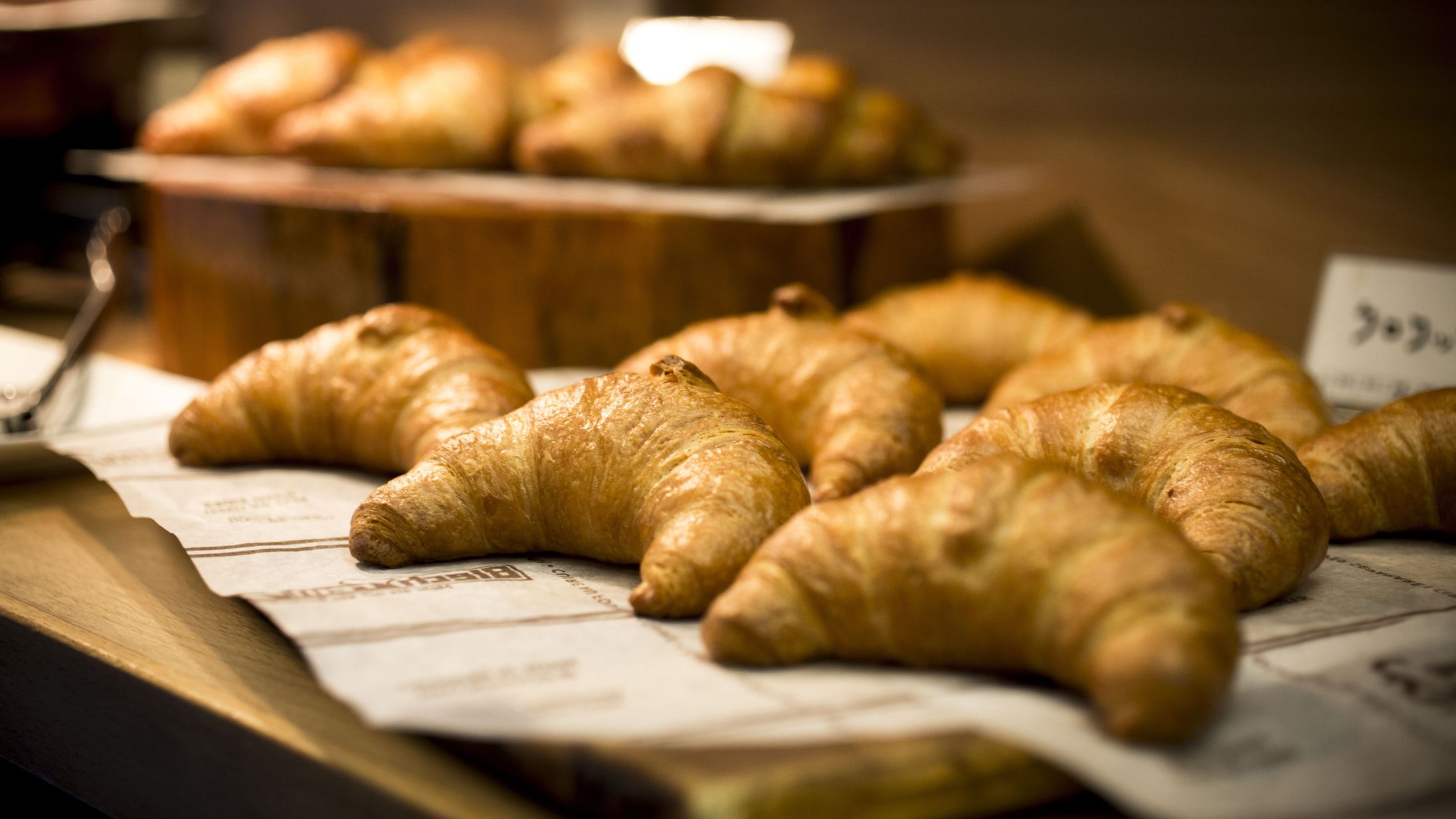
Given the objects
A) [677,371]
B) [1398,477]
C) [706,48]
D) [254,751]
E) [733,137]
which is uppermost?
[706,48]

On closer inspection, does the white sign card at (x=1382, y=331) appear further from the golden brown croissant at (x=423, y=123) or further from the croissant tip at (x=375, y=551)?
the golden brown croissant at (x=423, y=123)

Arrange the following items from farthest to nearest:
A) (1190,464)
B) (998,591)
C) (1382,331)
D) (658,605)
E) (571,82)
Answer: (571,82)
(1382,331)
(1190,464)
(658,605)
(998,591)

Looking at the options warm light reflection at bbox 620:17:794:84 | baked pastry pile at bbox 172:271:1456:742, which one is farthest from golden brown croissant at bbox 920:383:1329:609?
warm light reflection at bbox 620:17:794:84

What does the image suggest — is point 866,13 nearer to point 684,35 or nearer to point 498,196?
point 684,35

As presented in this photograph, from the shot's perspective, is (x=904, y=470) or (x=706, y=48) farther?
(x=706, y=48)

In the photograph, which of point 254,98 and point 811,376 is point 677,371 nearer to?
point 811,376

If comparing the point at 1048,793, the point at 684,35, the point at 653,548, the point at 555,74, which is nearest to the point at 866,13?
the point at 684,35

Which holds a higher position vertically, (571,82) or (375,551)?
(571,82)

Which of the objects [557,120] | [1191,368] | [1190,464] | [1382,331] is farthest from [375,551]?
[1382,331]
